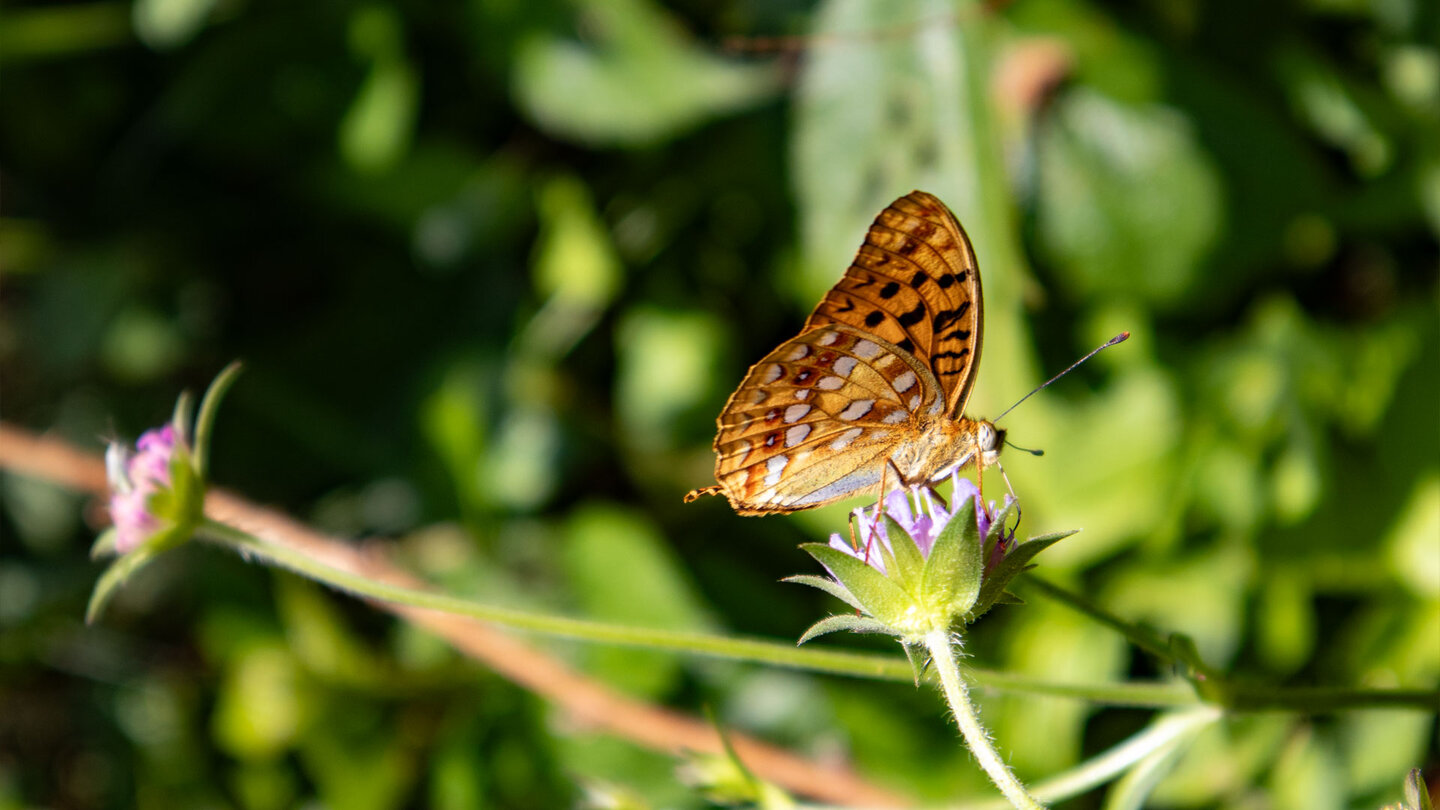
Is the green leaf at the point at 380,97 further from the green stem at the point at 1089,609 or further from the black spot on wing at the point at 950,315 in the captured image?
the green stem at the point at 1089,609

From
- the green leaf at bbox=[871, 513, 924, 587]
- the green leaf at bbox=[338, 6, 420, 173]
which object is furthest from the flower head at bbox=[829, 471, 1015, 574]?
the green leaf at bbox=[338, 6, 420, 173]

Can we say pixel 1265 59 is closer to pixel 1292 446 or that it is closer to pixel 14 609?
pixel 1292 446

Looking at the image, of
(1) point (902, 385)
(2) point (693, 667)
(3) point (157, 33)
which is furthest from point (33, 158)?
(1) point (902, 385)

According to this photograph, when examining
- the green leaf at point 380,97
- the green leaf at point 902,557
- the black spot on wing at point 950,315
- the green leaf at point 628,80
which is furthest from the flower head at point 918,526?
the green leaf at point 380,97

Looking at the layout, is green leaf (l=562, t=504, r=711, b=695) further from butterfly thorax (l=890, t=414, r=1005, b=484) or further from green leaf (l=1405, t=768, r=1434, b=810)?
green leaf (l=1405, t=768, r=1434, b=810)

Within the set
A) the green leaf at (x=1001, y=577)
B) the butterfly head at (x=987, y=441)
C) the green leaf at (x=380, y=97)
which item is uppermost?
the green leaf at (x=380, y=97)

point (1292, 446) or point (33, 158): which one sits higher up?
point (33, 158)

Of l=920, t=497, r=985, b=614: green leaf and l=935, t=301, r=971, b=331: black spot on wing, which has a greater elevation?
l=935, t=301, r=971, b=331: black spot on wing

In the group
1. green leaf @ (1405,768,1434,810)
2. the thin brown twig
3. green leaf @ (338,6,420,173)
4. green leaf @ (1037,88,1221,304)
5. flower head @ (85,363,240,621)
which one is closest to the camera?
green leaf @ (1405,768,1434,810)
